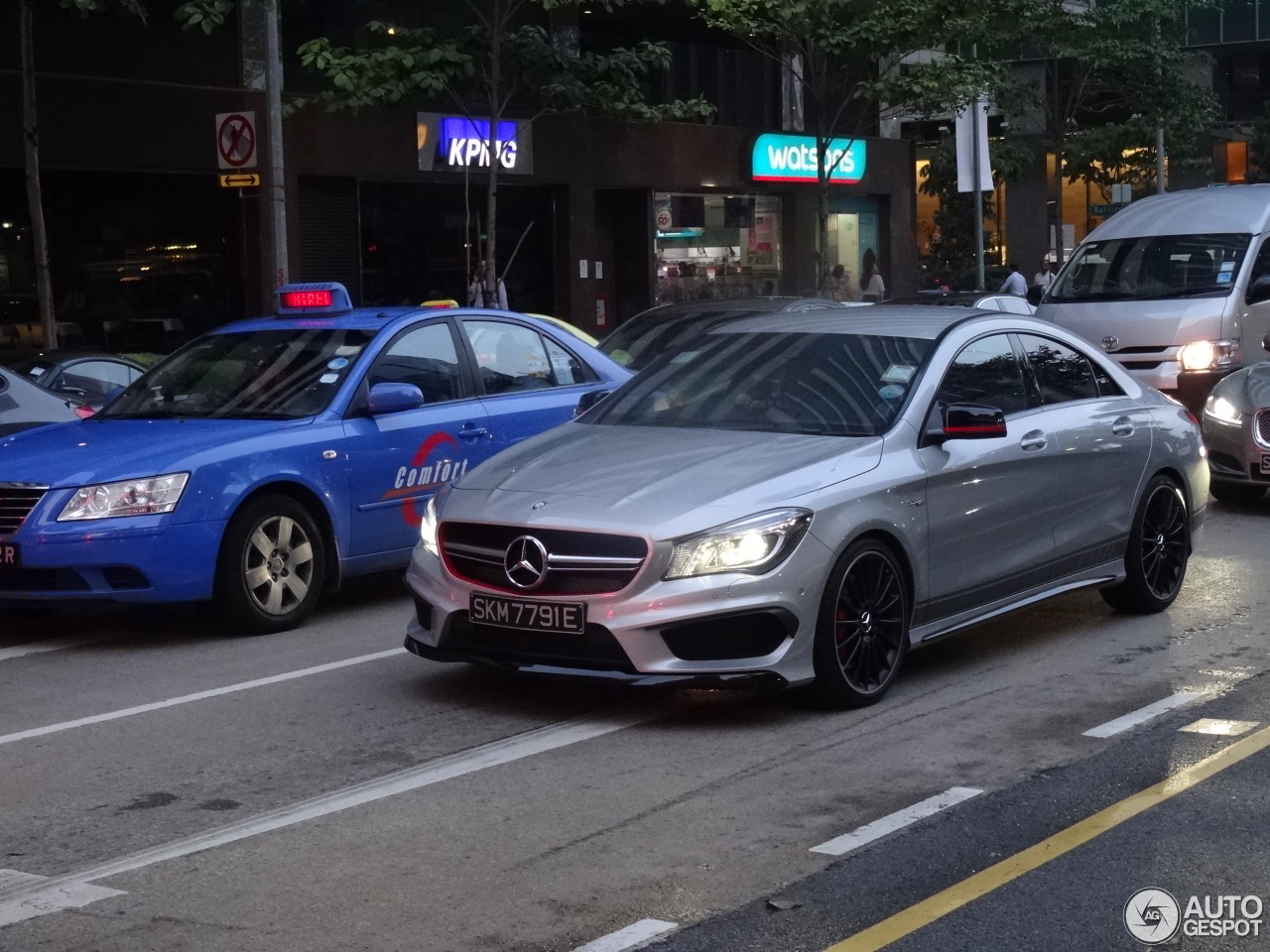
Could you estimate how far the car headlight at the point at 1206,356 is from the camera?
1617 centimetres

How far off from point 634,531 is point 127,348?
1742 centimetres

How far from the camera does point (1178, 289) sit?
1684 cm

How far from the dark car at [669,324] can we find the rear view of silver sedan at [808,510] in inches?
226

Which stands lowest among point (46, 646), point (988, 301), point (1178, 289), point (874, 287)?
point (46, 646)

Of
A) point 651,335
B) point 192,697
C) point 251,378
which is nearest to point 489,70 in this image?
point 651,335

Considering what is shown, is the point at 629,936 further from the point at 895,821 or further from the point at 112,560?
the point at 112,560

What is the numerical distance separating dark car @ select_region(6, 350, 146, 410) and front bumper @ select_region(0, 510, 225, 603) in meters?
6.23

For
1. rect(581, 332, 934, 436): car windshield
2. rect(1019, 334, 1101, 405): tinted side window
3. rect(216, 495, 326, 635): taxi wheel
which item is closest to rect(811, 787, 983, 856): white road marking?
rect(581, 332, 934, 436): car windshield

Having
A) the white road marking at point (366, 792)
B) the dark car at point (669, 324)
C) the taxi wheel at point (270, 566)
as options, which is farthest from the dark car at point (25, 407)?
the white road marking at point (366, 792)

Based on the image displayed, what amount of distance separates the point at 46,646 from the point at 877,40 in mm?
17648

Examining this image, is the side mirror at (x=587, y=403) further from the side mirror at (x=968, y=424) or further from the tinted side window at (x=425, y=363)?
the side mirror at (x=968, y=424)

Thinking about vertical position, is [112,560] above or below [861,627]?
above

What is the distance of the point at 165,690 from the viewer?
783 cm

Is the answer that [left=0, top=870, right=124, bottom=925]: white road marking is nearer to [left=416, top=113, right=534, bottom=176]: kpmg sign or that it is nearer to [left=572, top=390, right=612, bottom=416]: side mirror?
[left=572, top=390, right=612, bottom=416]: side mirror
